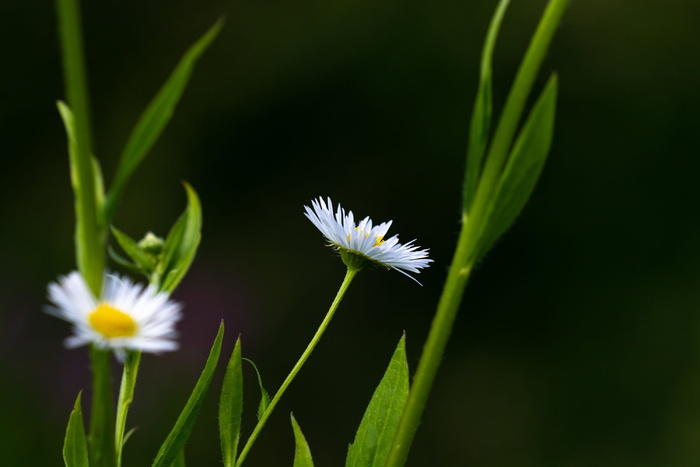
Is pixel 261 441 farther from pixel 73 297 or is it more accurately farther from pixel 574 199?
pixel 73 297

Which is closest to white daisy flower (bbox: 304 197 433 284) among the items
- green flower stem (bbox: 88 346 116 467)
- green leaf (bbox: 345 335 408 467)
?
green leaf (bbox: 345 335 408 467)

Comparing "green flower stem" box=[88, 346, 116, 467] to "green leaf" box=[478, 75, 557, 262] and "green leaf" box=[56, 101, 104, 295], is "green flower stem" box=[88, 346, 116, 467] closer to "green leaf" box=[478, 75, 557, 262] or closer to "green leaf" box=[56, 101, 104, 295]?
"green leaf" box=[56, 101, 104, 295]

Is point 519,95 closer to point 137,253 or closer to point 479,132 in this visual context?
point 479,132

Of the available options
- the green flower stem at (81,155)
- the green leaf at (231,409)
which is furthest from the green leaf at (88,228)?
the green leaf at (231,409)

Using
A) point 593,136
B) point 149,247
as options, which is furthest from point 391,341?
point 149,247

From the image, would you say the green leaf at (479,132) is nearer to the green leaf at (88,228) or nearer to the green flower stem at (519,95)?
the green flower stem at (519,95)
